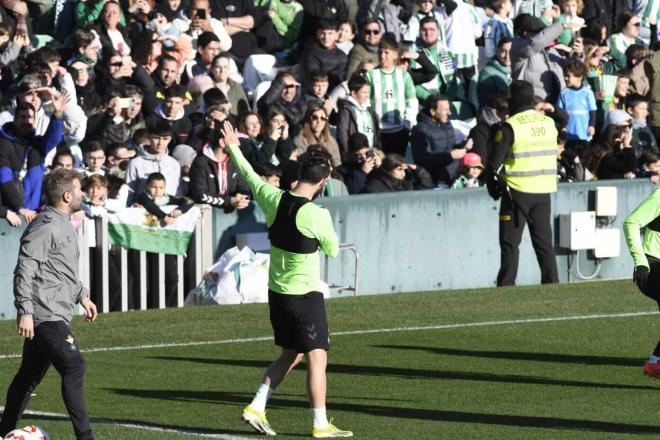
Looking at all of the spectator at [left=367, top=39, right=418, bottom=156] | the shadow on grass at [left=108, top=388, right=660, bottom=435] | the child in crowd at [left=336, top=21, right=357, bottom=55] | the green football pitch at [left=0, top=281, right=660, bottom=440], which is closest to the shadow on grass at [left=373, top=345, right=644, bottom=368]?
the green football pitch at [left=0, top=281, right=660, bottom=440]

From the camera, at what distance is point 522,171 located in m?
17.3

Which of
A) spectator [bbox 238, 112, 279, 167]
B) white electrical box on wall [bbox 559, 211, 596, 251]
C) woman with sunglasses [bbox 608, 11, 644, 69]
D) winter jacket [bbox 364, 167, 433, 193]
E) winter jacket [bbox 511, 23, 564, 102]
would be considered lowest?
white electrical box on wall [bbox 559, 211, 596, 251]

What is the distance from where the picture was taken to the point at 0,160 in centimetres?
1597

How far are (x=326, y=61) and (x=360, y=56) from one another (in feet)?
1.42

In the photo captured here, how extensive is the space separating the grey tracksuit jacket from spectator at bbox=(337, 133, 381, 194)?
955cm

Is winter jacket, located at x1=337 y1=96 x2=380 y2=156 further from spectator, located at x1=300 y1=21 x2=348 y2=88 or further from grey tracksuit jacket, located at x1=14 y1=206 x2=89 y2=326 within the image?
grey tracksuit jacket, located at x1=14 y1=206 x2=89 y2=326

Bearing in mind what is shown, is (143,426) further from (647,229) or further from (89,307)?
(647,229)

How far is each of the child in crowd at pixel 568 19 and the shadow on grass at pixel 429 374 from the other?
11.3m

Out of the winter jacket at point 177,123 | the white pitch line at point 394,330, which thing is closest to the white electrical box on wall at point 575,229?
the white pitch line at point 394,330

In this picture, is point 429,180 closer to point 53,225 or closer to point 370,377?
point 370,377

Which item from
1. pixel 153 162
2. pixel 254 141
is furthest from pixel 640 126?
pixel 153 162

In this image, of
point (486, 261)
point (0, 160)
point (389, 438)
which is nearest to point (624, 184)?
point (486, 261)

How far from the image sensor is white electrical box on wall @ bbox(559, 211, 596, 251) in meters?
19.7

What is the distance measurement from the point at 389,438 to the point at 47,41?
1088cm
